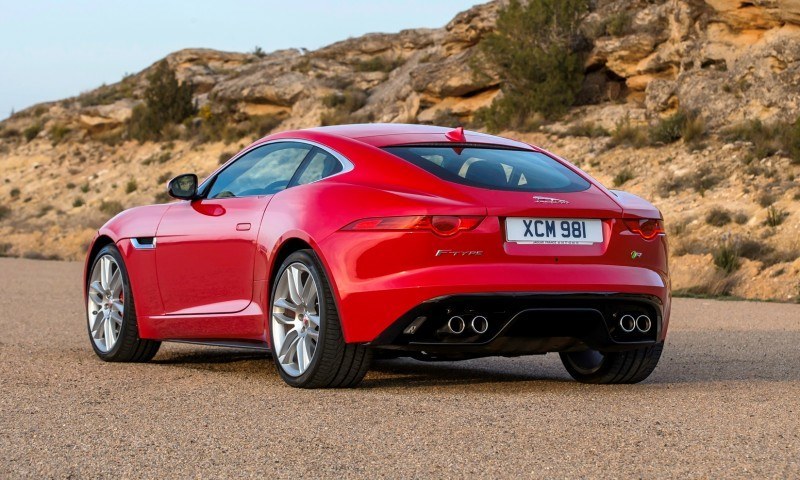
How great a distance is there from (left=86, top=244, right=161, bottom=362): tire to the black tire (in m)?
2.87

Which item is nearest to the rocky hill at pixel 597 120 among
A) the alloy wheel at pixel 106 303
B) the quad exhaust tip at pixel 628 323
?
the alloy wheel at pixel 106 303

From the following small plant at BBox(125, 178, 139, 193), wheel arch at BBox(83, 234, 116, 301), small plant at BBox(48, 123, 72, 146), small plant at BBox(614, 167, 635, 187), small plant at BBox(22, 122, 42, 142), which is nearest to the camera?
wheel arch at BBox(83, 234, 116, 301)

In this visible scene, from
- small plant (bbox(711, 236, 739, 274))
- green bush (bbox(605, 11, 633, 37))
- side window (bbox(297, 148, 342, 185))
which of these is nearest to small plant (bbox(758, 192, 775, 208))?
small plant (bbox(711, 236, 739, 274))

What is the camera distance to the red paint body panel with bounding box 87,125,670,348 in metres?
6.35

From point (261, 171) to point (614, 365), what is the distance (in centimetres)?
239

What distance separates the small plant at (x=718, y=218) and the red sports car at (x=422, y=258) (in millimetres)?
Result: 16132

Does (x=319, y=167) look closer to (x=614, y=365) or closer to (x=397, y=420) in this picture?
(x=397, y=420)

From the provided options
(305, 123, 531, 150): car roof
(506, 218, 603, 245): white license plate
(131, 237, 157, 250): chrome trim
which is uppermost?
(305, 123, 531, 150): car roof

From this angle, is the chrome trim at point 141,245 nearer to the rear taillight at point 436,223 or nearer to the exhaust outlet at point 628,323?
the rear taillight at point 436,223

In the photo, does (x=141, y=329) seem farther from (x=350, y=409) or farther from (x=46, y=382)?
(x=350, y=409)

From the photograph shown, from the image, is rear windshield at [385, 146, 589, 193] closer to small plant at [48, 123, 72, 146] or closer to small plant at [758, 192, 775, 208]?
small plant at [758, 192, 775, 208]

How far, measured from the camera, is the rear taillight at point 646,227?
6.85 metres

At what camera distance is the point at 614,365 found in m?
7.50

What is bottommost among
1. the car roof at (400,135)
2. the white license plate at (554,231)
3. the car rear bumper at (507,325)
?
the car rear bumper at (507,325)
